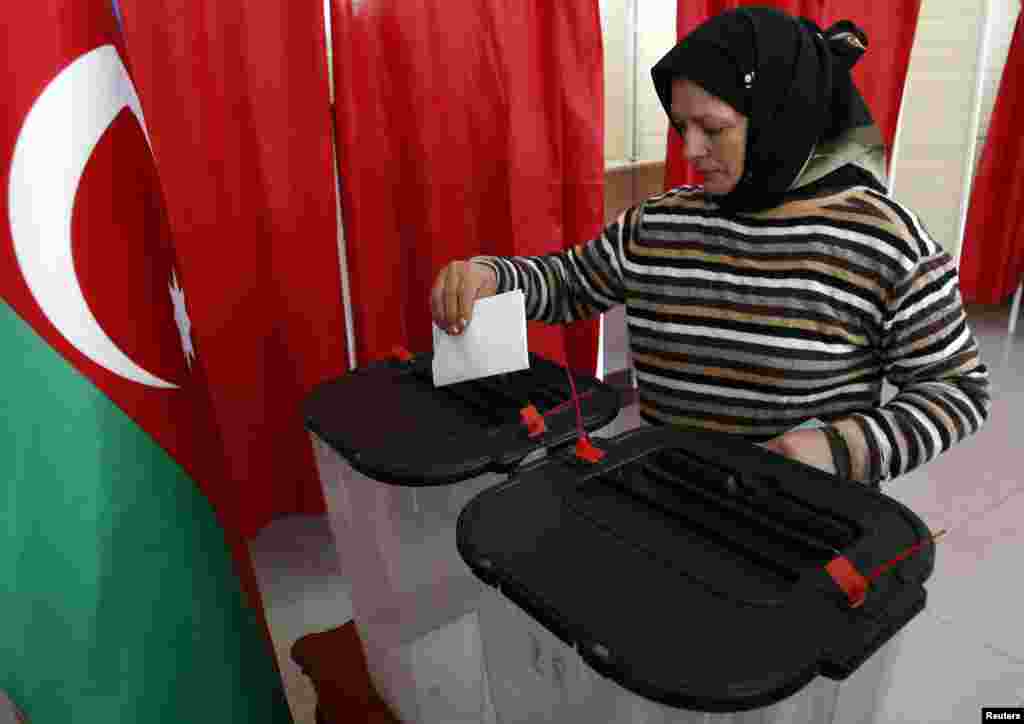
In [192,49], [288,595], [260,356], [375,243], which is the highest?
[192,49]

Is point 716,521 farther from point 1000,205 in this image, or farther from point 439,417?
point 1000,205

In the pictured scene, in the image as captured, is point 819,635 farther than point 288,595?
No

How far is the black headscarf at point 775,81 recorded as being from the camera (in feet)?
2.92

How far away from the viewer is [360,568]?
1023 mm

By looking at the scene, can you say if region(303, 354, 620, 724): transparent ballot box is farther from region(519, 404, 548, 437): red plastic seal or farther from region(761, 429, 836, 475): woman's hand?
region(761, 429, 836, 475): woman's hand

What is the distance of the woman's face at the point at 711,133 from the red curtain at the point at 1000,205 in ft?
10.2

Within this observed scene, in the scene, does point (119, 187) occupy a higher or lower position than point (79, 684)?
higher

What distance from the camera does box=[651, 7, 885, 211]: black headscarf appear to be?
2.92ft

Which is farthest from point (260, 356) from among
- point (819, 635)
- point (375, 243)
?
point (819, 635)

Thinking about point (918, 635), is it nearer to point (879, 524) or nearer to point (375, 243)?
point (879, 524)

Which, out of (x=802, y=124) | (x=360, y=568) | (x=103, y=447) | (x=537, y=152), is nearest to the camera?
(x=103, y=447)

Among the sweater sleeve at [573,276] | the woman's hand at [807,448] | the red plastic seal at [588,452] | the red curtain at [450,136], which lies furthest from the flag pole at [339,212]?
the woman's hand at [807,448]

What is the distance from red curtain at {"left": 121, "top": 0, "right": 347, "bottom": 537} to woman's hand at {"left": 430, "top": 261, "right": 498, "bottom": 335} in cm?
65

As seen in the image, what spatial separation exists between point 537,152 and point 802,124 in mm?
915
